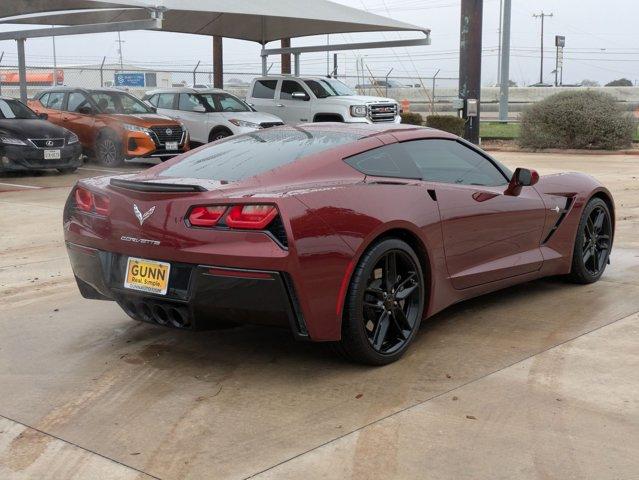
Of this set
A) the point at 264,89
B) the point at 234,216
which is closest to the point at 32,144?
the point at 264,89

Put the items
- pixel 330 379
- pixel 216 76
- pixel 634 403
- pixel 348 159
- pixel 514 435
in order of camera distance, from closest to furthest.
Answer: pixel 514 435, pixel 634 403, pixel 330 379, pixel 348 159, pixel 216 76

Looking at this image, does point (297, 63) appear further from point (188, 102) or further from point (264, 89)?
point (188, 102)

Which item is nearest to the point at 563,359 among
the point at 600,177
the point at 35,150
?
the point at 600,177

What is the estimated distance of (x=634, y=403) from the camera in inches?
153

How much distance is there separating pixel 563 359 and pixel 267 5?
1778cm

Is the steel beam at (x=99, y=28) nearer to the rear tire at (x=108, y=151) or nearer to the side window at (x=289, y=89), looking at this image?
the rear tire at (x=108, y=151)

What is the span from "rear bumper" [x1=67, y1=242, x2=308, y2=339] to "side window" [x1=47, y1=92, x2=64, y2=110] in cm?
1462

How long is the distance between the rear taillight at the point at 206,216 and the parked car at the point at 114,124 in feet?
41.4

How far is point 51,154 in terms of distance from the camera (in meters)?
14.8

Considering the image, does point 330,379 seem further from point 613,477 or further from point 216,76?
point 216,76

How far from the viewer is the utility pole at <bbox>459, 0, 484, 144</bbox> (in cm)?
1981

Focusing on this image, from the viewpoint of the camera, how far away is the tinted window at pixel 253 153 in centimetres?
460

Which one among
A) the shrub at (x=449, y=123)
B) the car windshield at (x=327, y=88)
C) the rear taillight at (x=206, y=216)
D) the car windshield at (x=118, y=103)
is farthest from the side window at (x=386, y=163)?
the shrub at (x=449, y=123)

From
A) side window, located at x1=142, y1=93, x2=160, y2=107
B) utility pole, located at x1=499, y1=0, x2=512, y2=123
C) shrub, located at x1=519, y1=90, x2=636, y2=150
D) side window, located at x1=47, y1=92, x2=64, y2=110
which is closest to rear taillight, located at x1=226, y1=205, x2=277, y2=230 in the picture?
side window, located at x1=47, y1=92, x2=64, y2=110
